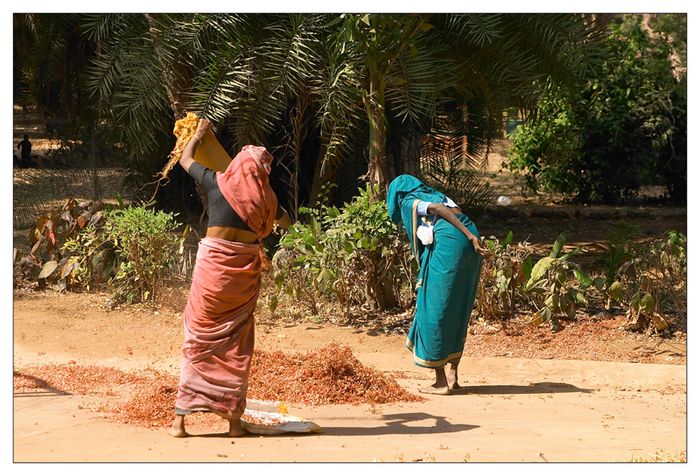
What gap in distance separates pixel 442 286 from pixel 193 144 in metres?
2.12

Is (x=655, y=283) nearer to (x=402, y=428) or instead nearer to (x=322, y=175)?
(x=402, y=428)

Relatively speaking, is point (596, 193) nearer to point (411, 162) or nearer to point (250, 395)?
point (411, 162)

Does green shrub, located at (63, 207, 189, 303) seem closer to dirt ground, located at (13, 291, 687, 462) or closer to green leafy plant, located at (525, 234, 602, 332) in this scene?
dirt ground, located at (13, 291, 687, 462)

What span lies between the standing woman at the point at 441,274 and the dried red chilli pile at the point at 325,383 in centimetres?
37

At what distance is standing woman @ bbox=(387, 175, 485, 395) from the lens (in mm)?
6895

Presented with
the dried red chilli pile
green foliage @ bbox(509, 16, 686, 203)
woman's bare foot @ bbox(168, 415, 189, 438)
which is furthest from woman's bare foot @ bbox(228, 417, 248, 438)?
green foliage @ bbox(509, 16, 686, 203)

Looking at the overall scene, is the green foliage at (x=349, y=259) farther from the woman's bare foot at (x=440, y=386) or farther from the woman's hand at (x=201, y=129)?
the woman's hand at (x=201, y=129)

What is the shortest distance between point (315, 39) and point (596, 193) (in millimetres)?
8553

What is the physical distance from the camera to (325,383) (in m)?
6.79

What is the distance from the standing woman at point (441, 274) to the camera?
22.6 feet

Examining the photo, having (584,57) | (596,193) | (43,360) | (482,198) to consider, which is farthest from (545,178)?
(43,360)

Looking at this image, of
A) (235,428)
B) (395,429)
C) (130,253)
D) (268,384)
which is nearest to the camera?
(235,428)

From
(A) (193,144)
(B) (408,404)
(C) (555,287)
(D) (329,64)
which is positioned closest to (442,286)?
(B) (408,404)

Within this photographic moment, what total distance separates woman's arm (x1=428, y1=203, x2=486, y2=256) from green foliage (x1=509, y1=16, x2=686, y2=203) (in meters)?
9.60
